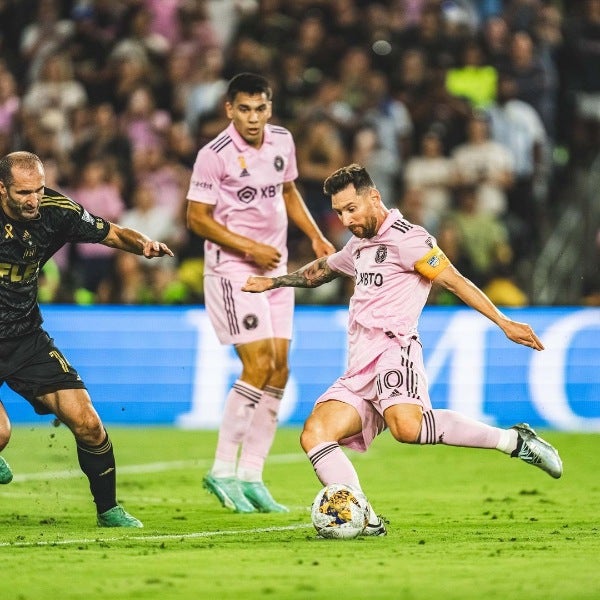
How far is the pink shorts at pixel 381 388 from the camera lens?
26.3 ft

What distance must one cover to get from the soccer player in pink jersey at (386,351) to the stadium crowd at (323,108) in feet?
24.6

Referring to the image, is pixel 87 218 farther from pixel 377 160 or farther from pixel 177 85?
pixel 177 85

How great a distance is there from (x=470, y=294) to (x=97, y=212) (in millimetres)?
9524

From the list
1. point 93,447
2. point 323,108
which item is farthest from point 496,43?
point 93,447

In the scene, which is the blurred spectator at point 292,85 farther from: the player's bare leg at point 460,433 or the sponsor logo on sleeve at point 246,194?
the player's bare leg at point 460,433

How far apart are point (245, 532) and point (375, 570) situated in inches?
71.8

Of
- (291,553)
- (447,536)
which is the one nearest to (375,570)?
(291,553)

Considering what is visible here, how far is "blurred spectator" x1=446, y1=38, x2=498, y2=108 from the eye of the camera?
17.8 meters

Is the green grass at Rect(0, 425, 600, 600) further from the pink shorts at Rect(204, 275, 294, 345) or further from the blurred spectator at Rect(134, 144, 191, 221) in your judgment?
the blurred spectator at Rect(134, 144, 191, 221)

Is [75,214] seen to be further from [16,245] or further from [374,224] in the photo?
[374,224]

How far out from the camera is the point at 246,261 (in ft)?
32.6

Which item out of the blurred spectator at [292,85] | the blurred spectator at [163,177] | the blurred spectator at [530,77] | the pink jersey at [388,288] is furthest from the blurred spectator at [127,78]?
the pink jersey at [388,288]

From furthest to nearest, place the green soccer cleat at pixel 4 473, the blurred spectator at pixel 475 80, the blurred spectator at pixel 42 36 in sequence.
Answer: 1. the blurred spectator at pixel 42 36
2. the blurred spectator at pixel 475 80
3. the green soccer cleat at pixel 4 473

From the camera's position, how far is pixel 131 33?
1877cm
